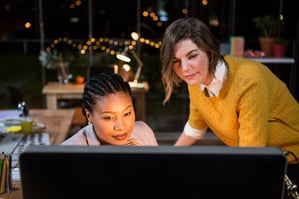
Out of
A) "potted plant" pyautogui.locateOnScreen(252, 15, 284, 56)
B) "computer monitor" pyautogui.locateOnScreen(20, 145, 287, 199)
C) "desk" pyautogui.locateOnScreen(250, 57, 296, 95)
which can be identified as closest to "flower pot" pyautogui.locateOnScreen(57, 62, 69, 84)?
"desk" pyautogui.locateOnScreen(250, 57, 296, 95)

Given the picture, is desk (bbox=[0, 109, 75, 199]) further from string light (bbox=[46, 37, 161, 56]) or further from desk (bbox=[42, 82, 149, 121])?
string light (bbox=[46, 37, 161, 56])

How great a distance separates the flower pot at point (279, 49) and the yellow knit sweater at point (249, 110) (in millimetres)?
4190

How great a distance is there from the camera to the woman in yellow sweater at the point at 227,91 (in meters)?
1.45

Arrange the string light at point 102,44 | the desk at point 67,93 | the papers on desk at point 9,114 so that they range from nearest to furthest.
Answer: the papers on desk at point 9,114 < the desk at point 67,93 < the string light at point 102,44

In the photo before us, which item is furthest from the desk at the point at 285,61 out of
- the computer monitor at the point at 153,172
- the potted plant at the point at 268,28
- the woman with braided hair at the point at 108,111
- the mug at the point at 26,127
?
the computer monitor at the point at 153,172

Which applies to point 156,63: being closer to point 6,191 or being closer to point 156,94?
point 156,94

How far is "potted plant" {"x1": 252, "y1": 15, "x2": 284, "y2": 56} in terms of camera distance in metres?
5.80

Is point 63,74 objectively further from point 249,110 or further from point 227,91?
point 249,110

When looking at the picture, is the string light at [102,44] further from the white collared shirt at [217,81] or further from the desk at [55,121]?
the white collared shirt at [217,81]

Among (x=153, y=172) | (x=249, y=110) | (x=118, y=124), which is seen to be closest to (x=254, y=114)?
(x=249, y=110)

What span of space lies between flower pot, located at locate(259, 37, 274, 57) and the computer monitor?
5.25 metres

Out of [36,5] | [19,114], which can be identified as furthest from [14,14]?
[19,114]

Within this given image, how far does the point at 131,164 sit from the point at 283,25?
560cm

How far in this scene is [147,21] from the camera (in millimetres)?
6137
